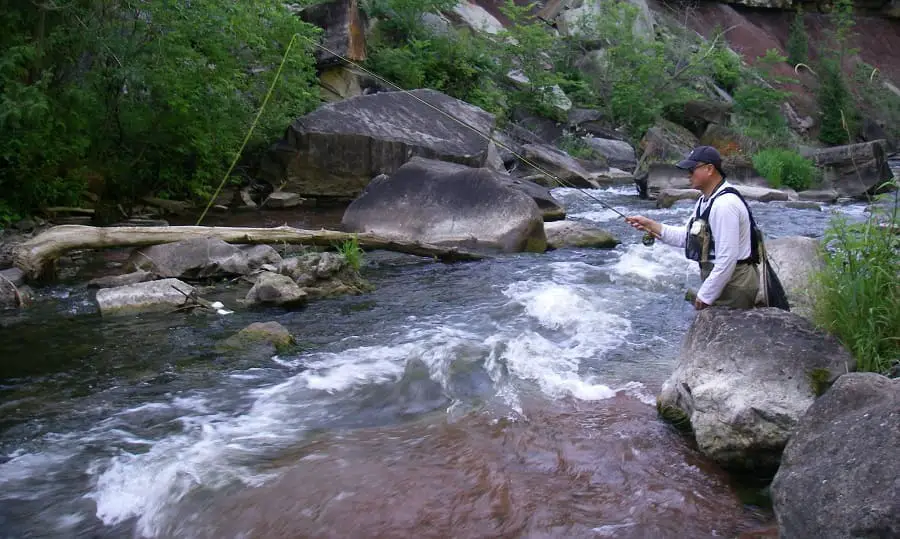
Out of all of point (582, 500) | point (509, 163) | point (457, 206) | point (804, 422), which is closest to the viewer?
point (804, 422)

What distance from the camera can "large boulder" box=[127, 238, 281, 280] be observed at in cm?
799

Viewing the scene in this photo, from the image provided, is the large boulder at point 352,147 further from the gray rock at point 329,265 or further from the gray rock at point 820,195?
the gray rock at point 820,195

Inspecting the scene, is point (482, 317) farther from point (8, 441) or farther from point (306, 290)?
point (8, 441)

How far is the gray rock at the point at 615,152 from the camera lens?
21.9m

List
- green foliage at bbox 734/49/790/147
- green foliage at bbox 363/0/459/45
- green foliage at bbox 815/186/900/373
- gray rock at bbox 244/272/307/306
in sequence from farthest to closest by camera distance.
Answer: green foliage at bbox 734/49/790/147
green foliage at bbox 363/0/459/45
gray rock at bbox 244/272/307/306
green foliage at bbox 815/186/900/373

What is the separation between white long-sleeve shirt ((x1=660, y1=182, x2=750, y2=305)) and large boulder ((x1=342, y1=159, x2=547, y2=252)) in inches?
213

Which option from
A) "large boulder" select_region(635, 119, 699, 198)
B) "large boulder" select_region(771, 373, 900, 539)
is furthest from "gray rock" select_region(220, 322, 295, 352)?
"large boulder" select_region(635, 119, 699, 198)

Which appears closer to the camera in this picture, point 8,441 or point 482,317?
point 8,441

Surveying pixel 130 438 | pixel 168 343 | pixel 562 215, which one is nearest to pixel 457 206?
pixel 562 215

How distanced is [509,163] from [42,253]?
442 inches

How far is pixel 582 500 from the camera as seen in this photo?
12.3ft

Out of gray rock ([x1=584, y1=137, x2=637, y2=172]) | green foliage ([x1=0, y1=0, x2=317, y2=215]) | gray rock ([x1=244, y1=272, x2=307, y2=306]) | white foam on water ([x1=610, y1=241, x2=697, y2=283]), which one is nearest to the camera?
gray rock ([x1=244, y1=272, x2=307, y2=306])

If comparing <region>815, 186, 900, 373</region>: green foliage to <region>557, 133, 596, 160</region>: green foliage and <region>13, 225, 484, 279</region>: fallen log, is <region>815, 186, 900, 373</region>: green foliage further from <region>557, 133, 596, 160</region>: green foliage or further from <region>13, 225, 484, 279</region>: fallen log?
<region>557, 133, 596, 160</region>: green foliage

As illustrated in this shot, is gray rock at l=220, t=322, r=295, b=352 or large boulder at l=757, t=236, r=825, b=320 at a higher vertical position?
large boulder at l=757, t=236, r=825, b=320
